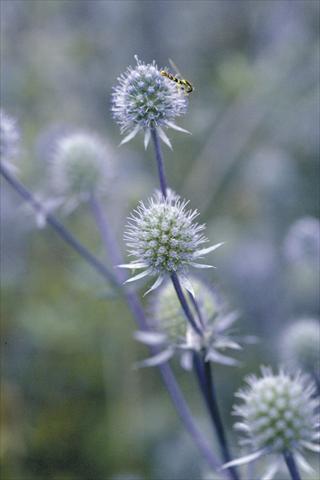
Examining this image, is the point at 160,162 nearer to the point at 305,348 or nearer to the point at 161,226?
the point at 161,226

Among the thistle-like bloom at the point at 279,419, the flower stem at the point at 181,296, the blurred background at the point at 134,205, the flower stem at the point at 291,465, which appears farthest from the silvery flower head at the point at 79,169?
the flower stem at the point at 291,465

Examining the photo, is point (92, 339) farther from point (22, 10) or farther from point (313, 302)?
point (22, 10)

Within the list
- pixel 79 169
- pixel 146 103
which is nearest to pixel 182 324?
pixel 146 103

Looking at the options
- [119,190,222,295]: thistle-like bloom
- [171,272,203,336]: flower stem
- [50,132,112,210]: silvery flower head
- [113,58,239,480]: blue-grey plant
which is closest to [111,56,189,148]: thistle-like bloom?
[113,58,239,480]: blue-grey plant

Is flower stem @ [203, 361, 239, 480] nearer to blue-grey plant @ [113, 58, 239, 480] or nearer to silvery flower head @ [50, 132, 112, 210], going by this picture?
blue-grey plant @ [113, 58, 239, 480]

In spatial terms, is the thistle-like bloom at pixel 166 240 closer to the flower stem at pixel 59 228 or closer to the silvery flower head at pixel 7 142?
the flower stem at pixel 59 228

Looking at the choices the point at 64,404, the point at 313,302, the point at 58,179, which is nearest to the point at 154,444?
the point at 64,404
